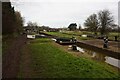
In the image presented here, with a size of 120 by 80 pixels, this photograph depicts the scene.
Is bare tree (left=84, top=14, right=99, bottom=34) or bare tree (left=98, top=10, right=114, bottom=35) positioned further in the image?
bare tree (left=84, top=14, right=99, bottom=34)

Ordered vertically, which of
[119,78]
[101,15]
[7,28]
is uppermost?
[101,15]

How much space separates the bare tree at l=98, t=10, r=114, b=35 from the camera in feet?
240

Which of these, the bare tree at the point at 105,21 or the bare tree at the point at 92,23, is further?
the bare tree at the point at 92,23

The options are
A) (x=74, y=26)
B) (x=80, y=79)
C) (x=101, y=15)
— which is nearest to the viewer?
(x=80, y=79)

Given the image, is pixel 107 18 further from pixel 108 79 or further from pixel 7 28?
pixel 108 79

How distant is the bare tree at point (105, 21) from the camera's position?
2878 inches

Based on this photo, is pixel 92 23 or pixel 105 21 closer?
pixel 105 21

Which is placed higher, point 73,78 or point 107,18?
point 107,18

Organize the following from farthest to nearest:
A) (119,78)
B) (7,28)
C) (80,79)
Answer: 1. (7,28)
2. (119,78)
3. (80,79)

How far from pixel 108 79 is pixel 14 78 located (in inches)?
171

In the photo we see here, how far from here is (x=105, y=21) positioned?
75312mm

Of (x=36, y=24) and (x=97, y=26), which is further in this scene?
(x=36, y=24)

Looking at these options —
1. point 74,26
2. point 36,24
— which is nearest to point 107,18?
point 74,26

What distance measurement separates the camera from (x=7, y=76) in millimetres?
11781
